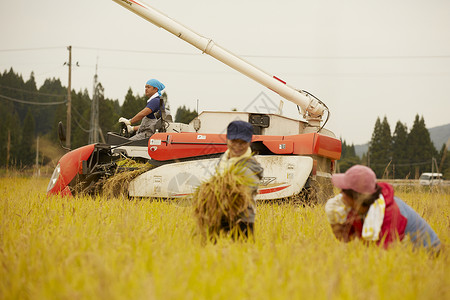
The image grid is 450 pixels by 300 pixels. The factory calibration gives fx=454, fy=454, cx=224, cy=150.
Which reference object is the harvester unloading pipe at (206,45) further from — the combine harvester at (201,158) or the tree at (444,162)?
the tree at (444,162)

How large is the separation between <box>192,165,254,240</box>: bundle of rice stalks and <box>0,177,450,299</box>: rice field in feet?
0.49

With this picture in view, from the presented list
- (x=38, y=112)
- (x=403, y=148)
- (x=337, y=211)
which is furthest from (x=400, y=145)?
(x=38, y=112)

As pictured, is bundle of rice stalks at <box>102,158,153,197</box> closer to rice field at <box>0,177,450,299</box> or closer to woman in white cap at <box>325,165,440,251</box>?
rice field at <box>0,177,450,299</box>

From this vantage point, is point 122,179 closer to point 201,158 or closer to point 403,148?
point 201,158

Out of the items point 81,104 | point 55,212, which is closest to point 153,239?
point 55,212

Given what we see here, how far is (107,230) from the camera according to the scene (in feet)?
13.2

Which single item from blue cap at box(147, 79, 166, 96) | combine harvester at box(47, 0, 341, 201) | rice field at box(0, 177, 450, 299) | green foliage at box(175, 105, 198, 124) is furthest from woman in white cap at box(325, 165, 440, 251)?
green foliage at box(175, 105, 198, 124)

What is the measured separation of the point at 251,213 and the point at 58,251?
Answer: 4.89 feet

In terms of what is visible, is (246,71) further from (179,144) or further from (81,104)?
(81,104)

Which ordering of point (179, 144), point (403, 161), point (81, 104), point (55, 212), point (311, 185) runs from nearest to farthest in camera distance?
point (55, 212)
point (311, 185)
point (179, 144)
point (403, 161)
point (81, 104)

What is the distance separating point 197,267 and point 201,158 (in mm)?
4390

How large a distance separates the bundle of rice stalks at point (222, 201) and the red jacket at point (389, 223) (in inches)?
33.3

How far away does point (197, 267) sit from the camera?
274 cm

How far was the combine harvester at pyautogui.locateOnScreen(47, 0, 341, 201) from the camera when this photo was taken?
657cm
